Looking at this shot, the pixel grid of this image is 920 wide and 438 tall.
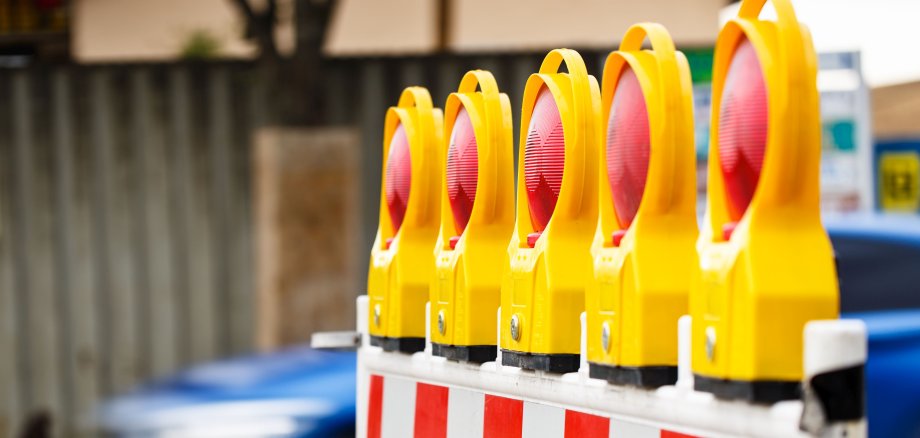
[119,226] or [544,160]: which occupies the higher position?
[119,226]

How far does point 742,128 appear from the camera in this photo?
1692mm

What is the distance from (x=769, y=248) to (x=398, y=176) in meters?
1.02

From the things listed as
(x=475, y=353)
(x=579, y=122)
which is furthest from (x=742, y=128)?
(x=475, y=353)

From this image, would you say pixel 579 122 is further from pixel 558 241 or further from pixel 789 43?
pixel 789 43

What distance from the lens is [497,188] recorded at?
219 centimetres

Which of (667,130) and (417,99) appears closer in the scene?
(667,130)

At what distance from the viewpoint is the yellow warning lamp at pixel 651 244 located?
1.76 meters

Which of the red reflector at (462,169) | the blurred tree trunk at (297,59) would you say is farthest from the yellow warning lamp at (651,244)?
the blurred tree trunk at (297,59)

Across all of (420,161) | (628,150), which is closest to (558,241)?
(628,150)

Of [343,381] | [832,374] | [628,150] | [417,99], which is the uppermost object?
[417,99]

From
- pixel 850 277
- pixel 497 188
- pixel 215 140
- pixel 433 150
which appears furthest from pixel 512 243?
pixel 215 140

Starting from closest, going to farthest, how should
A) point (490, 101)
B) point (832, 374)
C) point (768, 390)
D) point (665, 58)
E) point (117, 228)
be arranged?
point (832, 374), point (768, 390), point (665, 58), point (490, 101), point (117, 228)

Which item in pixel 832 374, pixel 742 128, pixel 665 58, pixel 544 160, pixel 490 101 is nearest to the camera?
pixel 832 374

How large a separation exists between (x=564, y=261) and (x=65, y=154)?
31.8 ft
